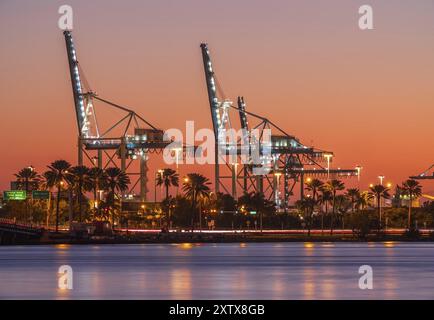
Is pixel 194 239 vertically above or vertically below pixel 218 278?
above

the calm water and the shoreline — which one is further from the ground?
the shoreline

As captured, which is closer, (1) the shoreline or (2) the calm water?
(2) the calm water

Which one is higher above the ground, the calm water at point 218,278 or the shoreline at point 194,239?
the shoreline at point 194,239

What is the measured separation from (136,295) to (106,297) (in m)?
1.88

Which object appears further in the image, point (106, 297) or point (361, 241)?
point (361, 241)

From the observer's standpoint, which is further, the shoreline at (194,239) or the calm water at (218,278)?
the shoreline at (194,239)

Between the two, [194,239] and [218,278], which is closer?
[218,278]
